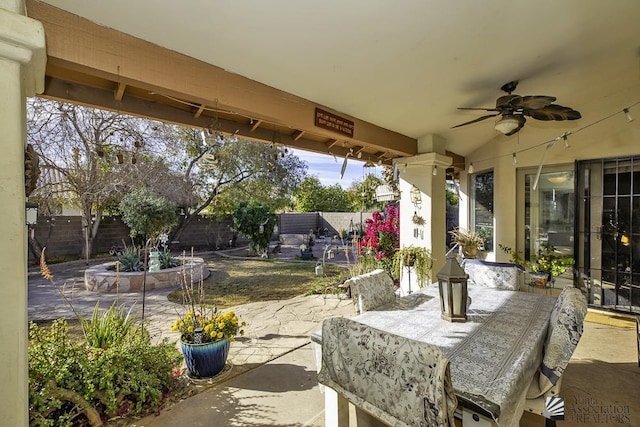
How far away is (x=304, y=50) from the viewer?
2.12 m

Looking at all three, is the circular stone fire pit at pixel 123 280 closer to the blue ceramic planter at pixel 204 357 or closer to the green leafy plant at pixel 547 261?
the blue ceramic planter at pixel 204 357

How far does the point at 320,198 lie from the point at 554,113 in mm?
15836

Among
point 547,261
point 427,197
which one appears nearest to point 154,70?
point 427,197

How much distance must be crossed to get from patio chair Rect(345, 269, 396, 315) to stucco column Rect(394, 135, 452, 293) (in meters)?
1.98

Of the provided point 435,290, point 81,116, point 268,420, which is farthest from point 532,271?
point 81,116

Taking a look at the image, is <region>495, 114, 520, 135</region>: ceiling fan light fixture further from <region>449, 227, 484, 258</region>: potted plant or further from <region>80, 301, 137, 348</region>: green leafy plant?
<region>80, 301, 137, 348</region>: green leafy plant

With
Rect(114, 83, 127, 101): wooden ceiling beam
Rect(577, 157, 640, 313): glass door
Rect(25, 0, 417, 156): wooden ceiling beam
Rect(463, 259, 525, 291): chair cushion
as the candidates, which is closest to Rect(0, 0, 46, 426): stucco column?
Rect(25, 0, 417, 156): wooden ceiling beam

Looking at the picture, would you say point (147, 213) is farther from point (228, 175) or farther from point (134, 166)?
point (228, 175)

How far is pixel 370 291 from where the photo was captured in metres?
2.46

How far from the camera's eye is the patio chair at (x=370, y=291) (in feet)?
7.89

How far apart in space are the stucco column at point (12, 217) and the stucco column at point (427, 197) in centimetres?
406

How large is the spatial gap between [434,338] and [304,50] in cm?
202

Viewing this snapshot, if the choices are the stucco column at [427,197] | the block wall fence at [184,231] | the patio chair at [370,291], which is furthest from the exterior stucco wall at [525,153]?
the patio chair at [370,291]

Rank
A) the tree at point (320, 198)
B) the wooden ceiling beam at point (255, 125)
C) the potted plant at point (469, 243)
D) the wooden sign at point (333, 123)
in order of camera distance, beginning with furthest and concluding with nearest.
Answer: the tree at point (320, 198), the potted plant at point (469, 243), the wooden ceiling beam at point (255, 125), the wooden sign at point (333, 123)
